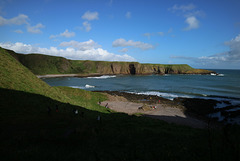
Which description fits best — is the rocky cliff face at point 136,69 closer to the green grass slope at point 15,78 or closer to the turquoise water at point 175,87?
the turquoise water at point 175,87

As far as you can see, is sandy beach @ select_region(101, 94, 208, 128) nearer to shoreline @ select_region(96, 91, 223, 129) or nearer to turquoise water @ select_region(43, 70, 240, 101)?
shoreline @ select_region(96, 91, 223, 129)

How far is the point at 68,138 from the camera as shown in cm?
1002

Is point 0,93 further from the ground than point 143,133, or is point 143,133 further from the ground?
point 0,93

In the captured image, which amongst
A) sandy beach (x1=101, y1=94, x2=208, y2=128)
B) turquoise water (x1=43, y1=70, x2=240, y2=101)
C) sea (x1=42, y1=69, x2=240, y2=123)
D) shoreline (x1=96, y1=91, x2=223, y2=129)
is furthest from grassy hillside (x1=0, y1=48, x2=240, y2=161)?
turquoise water (x1=43, y1=70, x2=240, y2=101)

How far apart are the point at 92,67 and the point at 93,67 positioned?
4.43ft

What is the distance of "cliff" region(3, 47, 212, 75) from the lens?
16138 cm

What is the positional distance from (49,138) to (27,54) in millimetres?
195057

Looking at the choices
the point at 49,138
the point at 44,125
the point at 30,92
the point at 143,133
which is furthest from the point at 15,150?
the point at 30,92

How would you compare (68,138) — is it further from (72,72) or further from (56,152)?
(72,72)

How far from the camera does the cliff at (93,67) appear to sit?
16138 centimetres

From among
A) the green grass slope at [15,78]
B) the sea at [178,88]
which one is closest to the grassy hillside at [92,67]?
the sea at [178,88]

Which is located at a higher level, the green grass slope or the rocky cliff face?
the rocky cliff face

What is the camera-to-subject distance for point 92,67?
7303 inches

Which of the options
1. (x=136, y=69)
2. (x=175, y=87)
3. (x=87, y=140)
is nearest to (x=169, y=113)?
(x=87, y=140)
